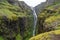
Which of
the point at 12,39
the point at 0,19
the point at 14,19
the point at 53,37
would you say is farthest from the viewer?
the point at 14,19

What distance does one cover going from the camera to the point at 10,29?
77.4 metres

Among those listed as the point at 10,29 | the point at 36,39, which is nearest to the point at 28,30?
the point at 10,29

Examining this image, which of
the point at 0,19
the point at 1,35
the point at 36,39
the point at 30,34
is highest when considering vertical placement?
the point at 36,39

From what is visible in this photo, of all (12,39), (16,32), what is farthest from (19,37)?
(12,39)

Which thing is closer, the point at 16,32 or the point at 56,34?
the point at 56,34

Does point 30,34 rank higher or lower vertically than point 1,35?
lower

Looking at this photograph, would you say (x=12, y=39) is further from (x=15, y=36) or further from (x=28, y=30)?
(x=28, y=30)

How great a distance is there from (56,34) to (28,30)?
75984mm

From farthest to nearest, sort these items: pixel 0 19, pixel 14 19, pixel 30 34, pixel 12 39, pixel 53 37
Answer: pixel 30 34, pixel 14 19, pixel 12 39, pixel 0 19, pixel 53 37

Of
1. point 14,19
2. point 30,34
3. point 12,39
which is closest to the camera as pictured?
point 12,39

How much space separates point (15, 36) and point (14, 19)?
19.8ft

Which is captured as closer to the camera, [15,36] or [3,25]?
[3,25]

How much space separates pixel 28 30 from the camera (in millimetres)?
101250

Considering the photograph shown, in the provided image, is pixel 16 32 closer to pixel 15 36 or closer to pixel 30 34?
pixel 15 36
